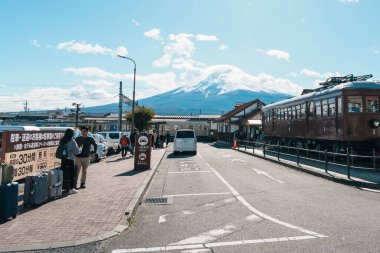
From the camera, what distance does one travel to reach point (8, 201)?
21.8 feet

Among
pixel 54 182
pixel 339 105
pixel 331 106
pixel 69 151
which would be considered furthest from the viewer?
pixel 331 106

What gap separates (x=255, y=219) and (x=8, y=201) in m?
4.80

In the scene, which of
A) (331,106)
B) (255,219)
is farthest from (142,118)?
(255,219)

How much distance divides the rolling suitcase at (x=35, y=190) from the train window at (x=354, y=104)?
1431 cm

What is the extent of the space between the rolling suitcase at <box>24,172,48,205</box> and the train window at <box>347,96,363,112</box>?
1431 centimetres

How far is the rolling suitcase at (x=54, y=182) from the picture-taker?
8641mm

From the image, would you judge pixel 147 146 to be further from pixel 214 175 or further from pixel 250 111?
pixel 250 111

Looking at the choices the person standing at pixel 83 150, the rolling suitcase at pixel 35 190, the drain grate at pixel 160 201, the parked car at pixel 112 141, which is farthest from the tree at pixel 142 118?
the rolling suitcase at pixel 35 190

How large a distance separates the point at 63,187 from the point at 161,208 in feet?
10.8

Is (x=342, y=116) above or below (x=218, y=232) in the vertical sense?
above

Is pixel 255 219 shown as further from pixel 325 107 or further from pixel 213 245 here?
pixel 325 107

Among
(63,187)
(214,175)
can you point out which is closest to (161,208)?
(63,187)

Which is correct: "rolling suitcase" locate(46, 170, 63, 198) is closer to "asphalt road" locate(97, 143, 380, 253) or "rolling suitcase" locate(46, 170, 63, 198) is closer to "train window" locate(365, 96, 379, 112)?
"asphalt road" locate(97, 143, 380, 253)

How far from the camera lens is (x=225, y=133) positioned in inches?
2087
